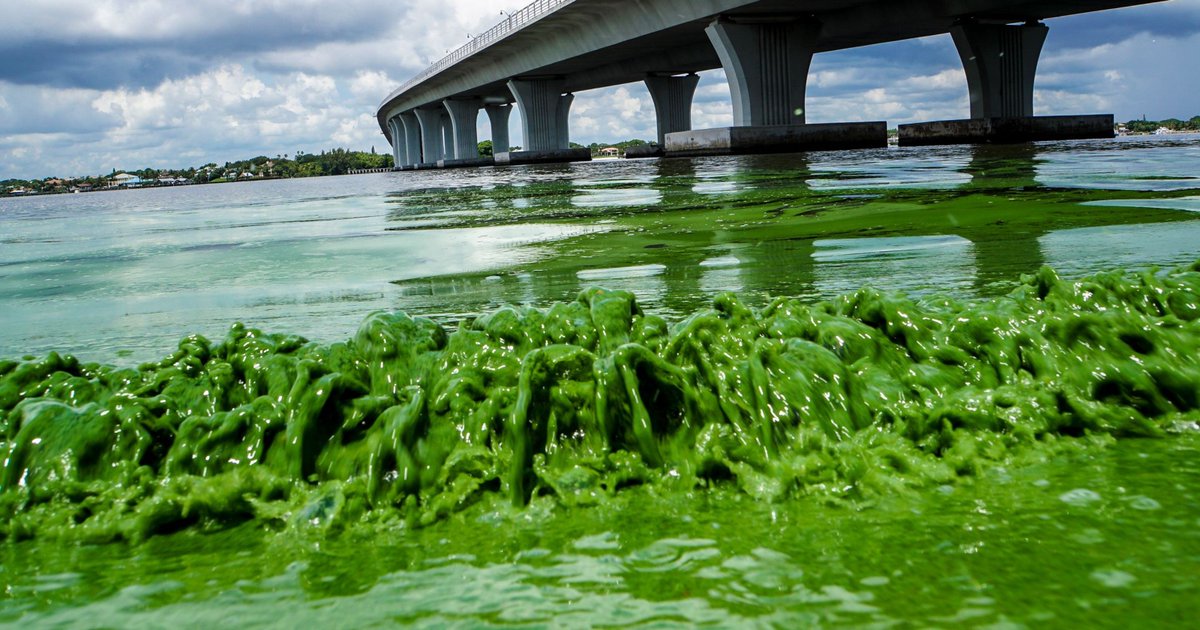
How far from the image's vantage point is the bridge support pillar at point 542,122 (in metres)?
59.6

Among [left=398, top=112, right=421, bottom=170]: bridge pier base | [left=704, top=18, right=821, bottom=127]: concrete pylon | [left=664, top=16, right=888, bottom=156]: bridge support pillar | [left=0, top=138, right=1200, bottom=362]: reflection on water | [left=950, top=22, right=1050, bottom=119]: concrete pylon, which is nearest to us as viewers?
[left=0, top=138, right=1200, bottom=362]: reflection on water

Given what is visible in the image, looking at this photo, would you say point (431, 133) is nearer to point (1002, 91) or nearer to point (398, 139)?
point (398, 139)

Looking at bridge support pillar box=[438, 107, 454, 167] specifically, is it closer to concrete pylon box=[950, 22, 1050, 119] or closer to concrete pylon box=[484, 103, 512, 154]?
concrete pylon box=[484, 103, 512, 154]

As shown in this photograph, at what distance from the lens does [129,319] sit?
18.9 feet

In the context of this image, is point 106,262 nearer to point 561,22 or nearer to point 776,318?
point 776,318

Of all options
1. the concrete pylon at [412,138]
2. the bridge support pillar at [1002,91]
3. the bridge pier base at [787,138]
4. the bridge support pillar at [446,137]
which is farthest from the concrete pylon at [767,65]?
the concrete pylon at [412,138]

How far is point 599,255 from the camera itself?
24.6 ft

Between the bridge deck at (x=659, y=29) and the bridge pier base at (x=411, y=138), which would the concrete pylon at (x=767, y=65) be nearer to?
the bridge deck at (x=659, y=29)

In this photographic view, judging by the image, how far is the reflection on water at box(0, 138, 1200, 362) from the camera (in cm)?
538

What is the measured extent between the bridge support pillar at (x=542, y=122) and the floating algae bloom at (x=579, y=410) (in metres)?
57.0

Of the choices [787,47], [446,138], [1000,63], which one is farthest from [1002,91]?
[446,138]

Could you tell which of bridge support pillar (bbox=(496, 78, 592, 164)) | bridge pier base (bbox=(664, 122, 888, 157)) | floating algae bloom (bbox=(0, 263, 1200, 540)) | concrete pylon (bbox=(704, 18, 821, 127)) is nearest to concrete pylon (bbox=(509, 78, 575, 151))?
bridge support pillar (bbox=(496, 78, 592, 164))

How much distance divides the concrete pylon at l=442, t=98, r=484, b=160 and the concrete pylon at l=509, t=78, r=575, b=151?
45.3 feet

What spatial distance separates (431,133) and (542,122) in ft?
106
